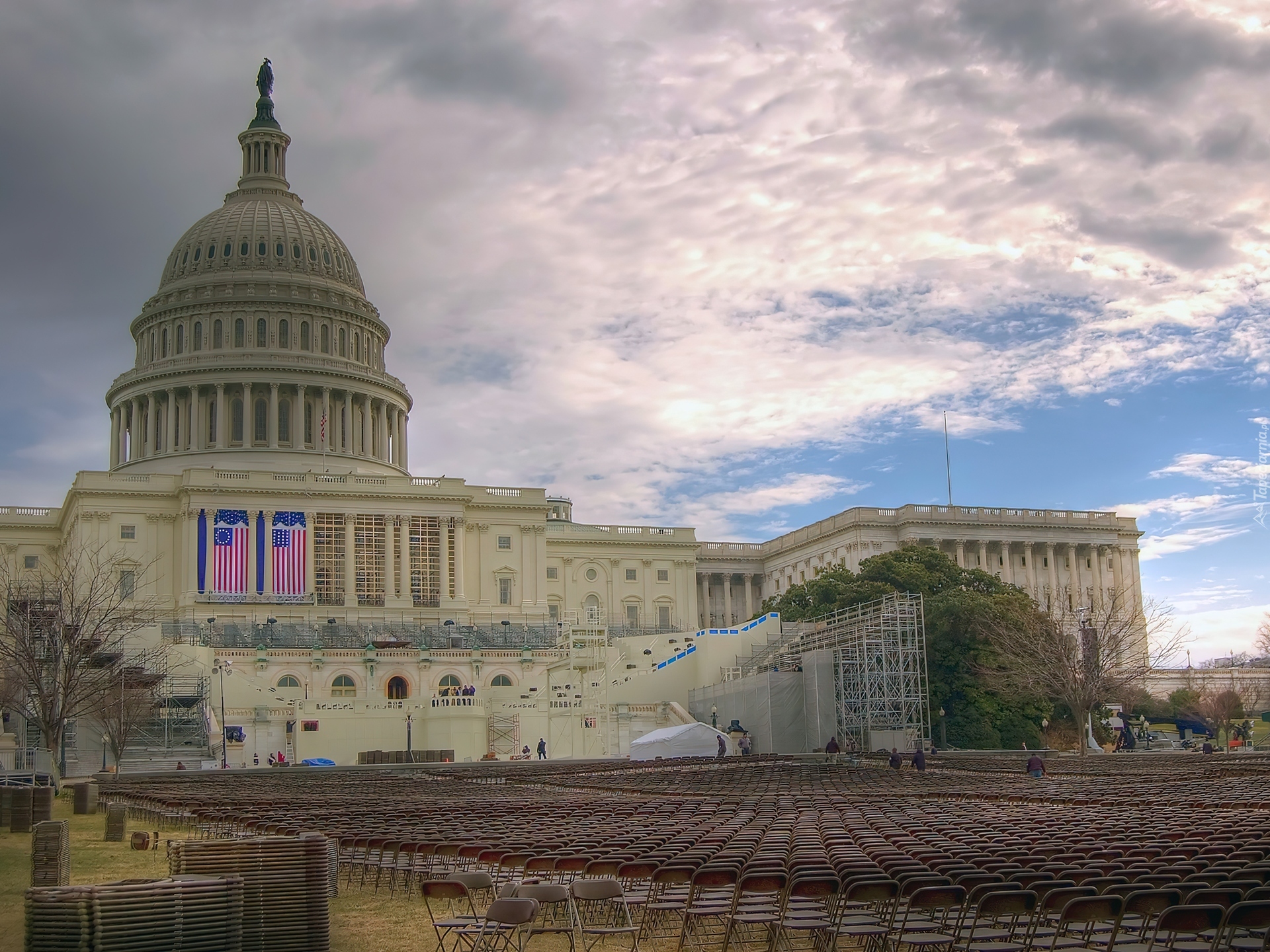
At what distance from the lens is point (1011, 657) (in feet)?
232

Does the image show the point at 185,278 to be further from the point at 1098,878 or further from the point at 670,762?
the point at 1098,878

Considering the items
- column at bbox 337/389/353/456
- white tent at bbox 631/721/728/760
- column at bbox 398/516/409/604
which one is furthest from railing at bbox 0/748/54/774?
column at bbox 337/389/353/456

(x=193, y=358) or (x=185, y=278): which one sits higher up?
(x=185, y=278)

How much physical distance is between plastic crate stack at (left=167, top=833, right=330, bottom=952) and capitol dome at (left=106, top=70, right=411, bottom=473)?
103536mm

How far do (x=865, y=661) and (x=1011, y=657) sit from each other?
24.1 ft

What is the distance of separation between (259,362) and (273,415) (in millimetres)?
4665

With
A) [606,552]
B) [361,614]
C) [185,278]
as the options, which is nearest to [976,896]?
[361,614]

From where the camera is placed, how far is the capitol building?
251ft

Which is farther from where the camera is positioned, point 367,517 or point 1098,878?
point 367,517

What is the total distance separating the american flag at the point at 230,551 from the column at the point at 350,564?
710 cm

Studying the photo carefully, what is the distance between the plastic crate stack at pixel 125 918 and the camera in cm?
1102

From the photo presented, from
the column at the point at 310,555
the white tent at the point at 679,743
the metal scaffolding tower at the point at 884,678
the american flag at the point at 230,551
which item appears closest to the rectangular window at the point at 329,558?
the column at the point at 310,555

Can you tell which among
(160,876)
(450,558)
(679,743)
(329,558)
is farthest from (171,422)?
(160,876)

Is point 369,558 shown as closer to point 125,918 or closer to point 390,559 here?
point 390,559
